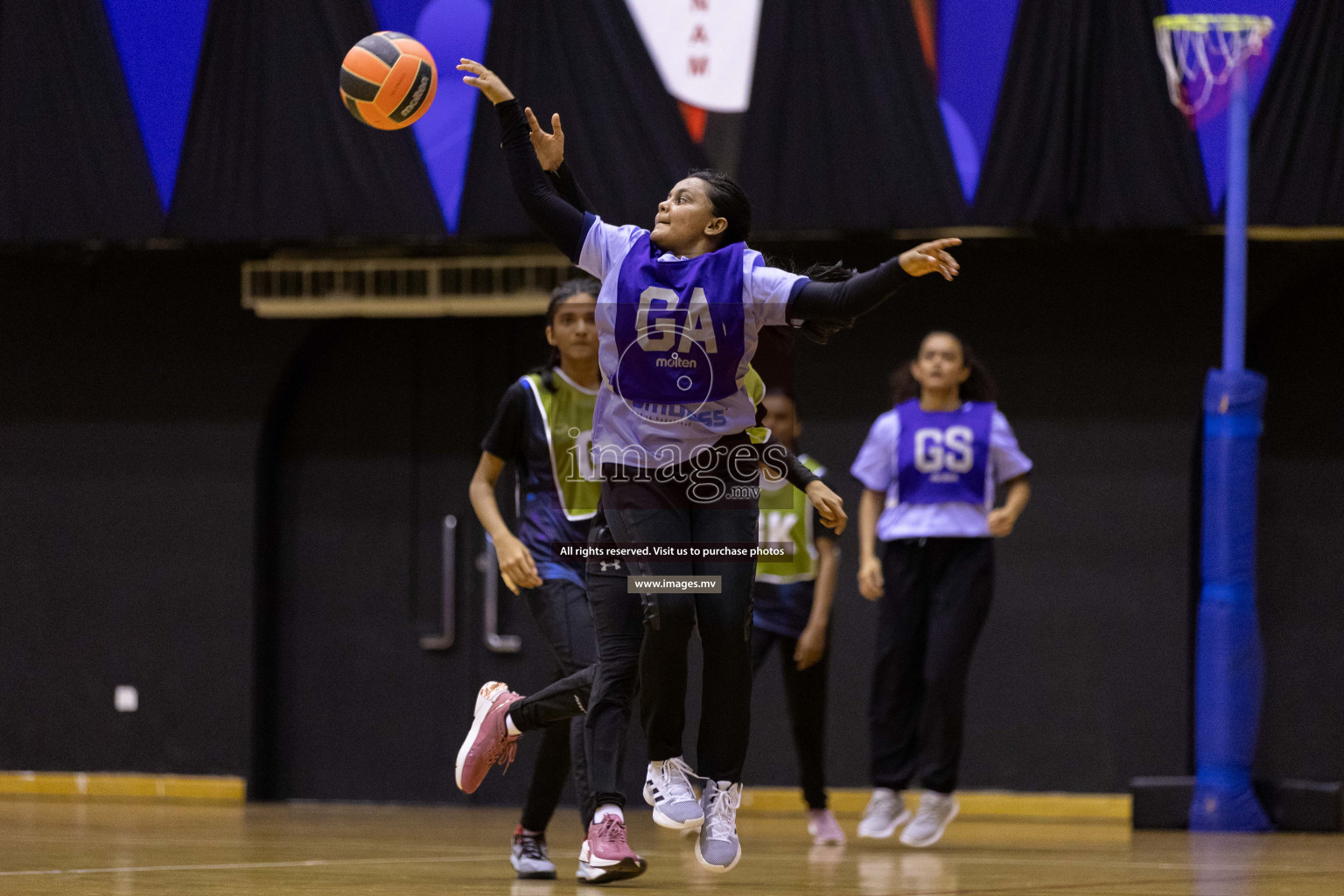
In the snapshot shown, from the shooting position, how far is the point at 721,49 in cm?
876

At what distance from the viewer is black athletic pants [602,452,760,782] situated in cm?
434

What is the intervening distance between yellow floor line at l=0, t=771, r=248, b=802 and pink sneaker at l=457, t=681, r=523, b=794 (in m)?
5.26

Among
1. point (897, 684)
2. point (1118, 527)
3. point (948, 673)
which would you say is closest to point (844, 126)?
point (1118, 527)

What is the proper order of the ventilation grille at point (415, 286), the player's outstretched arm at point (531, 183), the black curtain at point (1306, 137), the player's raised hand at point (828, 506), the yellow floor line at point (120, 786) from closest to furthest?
the player's raised hand at point (828, 506), the player's outstretched arm at point (531, 183), the black curtain at point (1306, 137), the ventilation grille at point (415, 286), the yellow floor line at point (120, 786)

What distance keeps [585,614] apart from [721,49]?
14.6ft

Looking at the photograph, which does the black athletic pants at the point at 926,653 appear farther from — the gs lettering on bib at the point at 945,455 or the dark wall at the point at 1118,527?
the dark wall at the point at 1118,527

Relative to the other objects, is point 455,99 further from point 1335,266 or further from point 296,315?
point 1335,266

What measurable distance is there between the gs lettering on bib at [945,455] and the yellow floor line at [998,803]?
272 cm

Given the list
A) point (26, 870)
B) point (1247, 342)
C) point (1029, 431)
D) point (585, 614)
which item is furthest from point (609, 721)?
point (1247, 342)

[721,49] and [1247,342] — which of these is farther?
[1247,342]

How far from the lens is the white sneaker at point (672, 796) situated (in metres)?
4.33

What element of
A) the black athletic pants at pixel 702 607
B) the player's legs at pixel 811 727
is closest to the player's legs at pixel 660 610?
the black athletic pants at pixel 702 607

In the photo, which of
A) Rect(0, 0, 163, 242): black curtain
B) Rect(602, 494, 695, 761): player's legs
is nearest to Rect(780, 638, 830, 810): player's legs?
Rect(602, 494, 695, 761): player's legs

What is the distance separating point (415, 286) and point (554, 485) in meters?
4.69
